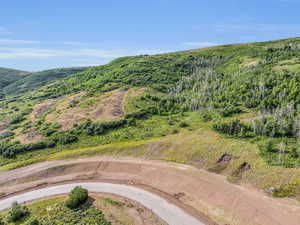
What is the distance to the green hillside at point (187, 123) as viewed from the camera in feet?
121

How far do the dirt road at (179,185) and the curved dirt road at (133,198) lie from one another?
122 centimetres

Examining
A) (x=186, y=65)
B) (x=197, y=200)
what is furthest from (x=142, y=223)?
(x=186, y=65)

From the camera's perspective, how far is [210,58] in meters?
116

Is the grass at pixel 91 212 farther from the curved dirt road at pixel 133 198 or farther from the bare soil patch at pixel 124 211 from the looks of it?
the curved dirt road at pixel 133 198

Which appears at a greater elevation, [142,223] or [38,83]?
[38,83]

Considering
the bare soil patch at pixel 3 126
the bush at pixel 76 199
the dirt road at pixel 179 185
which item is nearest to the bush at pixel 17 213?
the bush at pixel 76 199

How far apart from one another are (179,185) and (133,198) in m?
7.58

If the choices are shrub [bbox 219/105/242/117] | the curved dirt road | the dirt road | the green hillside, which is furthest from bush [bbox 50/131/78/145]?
shrub [bbox 219/105/242/117]

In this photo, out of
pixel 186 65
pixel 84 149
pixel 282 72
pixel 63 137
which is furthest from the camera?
pixel 186 65

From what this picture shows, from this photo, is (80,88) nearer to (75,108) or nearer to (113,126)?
(75,108)

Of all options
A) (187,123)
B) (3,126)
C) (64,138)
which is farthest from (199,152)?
(3,126)

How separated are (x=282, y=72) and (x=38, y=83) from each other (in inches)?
7293

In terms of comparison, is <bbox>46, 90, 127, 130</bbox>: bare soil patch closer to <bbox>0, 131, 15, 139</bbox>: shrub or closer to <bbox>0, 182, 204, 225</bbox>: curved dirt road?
<bbox>0, 131, 15, 139</bbox>: shrub

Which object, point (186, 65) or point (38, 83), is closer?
point (186, 65)
